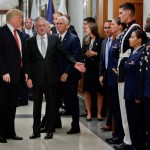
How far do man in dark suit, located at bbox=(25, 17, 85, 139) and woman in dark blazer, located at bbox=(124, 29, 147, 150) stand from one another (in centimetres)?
109

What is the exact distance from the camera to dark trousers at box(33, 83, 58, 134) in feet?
17.6

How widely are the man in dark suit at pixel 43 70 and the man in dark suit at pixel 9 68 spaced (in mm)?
148

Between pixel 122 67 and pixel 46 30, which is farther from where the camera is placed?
pixel 46 30

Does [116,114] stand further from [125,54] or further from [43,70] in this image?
[43,70]

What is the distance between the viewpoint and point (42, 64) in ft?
17.6

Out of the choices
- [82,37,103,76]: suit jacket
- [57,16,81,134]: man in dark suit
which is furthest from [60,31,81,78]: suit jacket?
[82,37,103,76]: suit jacket

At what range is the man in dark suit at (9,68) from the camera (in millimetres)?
5237

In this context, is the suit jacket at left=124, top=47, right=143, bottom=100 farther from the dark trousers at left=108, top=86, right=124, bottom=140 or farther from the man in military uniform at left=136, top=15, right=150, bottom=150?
the dark trousers at left=108, top=86, right=124, bottom=140

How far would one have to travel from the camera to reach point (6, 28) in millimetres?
5293

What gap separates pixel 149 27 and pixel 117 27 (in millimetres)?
1139

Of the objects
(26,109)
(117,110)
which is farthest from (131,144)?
(26,109)

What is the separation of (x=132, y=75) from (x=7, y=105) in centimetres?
183

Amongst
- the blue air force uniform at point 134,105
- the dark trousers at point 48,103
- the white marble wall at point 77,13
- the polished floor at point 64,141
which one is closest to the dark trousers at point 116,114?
the polished floor at point 64,141

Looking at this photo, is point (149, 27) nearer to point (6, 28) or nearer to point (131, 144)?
point (131, 144)
